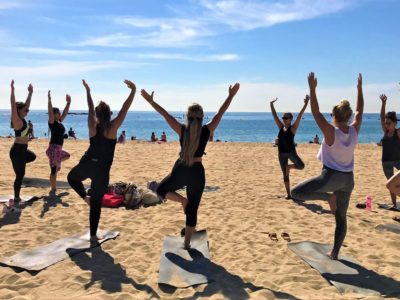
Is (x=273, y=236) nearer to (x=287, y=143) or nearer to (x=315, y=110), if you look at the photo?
(x=315, y=110)

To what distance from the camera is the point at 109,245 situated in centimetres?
609

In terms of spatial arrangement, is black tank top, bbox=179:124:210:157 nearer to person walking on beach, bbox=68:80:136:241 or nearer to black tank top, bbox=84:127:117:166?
person walking on beach, bbox=68:80:136:241

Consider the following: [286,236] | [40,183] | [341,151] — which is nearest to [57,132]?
[40,183]

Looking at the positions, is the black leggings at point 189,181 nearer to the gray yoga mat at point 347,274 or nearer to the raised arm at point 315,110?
the raised arm at point 315,110

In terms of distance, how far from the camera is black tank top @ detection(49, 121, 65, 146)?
9312 mm

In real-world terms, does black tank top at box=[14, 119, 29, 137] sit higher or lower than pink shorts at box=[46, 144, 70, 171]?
higher

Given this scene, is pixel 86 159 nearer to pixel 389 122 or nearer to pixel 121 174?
pixel 389 122

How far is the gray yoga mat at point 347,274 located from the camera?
4641mm

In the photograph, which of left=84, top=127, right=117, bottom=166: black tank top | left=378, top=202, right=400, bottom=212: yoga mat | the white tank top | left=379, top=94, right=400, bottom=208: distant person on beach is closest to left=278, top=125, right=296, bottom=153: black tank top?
left=379, top=94, right=400, bottom=208: distant person on beach

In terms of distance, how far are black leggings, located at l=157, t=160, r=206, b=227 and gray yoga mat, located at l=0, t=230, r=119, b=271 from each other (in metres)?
1.63

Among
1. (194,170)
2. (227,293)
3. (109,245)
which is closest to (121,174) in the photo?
(109,245)

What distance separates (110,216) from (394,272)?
5364 mm

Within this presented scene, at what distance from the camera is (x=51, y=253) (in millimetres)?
5598

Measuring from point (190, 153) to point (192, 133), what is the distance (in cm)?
29
